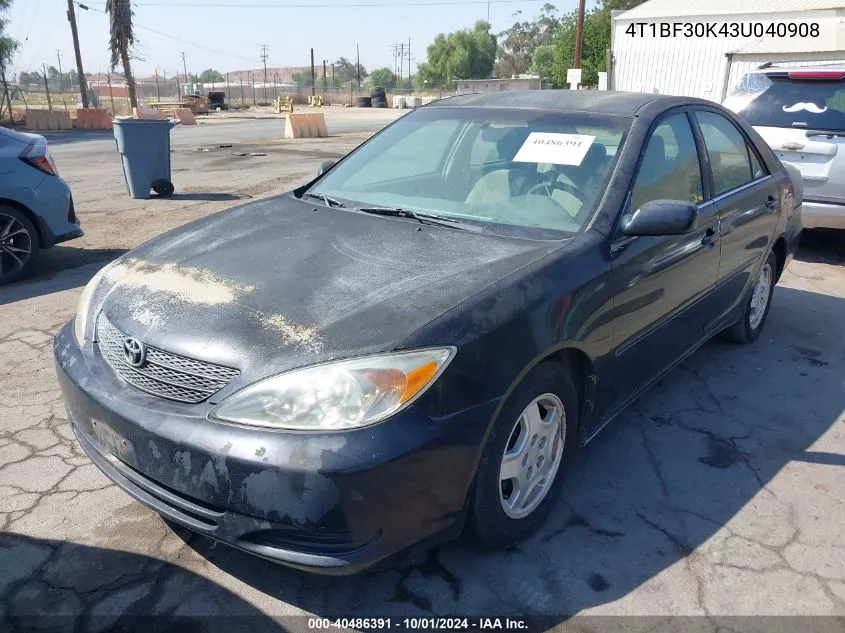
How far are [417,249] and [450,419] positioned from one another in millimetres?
879

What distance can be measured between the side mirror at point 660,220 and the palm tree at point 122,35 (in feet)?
133

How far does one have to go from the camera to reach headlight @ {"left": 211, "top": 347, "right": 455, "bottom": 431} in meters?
2.06

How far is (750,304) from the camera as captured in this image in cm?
461

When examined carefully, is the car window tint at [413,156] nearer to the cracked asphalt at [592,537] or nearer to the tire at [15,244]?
the cracked asphalt at [592,537]

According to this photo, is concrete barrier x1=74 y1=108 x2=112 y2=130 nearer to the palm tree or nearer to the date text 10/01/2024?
the palm tree

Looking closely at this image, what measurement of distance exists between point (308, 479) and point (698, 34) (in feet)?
85.8

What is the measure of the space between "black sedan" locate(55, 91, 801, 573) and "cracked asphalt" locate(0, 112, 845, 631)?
27 cm

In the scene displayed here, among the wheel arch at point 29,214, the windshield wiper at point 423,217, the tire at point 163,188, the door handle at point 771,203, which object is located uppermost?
the windshield wiper at point 423,217

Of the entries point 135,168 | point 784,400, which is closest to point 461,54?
point 135,168

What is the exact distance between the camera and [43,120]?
29297mm

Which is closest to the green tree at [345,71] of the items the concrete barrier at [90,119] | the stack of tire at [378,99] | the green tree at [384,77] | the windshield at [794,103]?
the green tree at [384,77]

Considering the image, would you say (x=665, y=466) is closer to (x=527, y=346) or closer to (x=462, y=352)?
(x=527, y=346)

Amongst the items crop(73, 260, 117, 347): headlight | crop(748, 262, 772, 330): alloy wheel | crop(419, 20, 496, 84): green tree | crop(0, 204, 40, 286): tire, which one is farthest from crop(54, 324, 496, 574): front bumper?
crop(419, 20, 496, 84): green tree

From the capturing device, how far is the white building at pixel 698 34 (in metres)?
22.0
